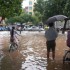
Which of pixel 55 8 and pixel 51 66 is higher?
pixel 55 8

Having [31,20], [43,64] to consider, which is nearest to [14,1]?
[43,64]

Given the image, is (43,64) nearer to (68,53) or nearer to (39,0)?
(68,53)

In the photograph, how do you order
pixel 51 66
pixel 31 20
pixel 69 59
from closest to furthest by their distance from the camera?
pixel 51 66 → pixel 69 59 → pixel 31 20


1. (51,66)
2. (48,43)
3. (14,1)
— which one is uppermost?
(14,1)

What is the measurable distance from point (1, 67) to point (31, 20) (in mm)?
95813

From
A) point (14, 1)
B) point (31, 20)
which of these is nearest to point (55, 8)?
point (14, 1)

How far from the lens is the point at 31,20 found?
106 m

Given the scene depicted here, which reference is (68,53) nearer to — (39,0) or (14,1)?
(14,1)

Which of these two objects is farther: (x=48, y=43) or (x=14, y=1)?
(x=14, y=1)

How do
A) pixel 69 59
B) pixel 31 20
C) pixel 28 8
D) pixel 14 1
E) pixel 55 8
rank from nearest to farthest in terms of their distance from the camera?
pixel 69 59
pixel 14 1
pixel 55 8
pixel 31 20
pixel 28 8

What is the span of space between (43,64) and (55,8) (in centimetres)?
3454

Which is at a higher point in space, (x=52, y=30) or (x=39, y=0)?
(x=39, y=0)

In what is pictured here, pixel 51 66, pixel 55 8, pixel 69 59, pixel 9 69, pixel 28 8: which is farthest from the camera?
pixel 28 8

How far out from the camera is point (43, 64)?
452 inches
